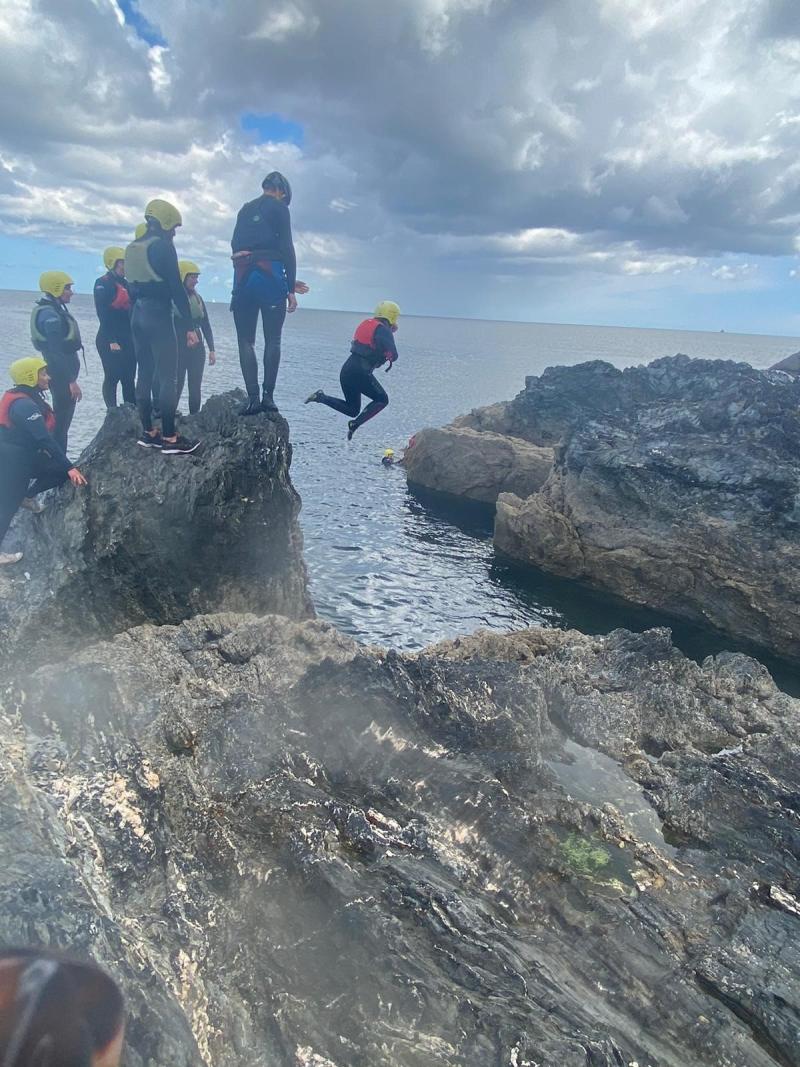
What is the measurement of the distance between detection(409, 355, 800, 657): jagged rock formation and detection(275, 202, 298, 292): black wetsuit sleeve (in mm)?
21511

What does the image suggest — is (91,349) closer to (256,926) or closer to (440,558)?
(440,558)

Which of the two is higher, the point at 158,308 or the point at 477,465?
the point at 158,308

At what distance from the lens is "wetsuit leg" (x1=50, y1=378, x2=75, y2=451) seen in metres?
15.5

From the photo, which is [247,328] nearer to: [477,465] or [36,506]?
[36,506]

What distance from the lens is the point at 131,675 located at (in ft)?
31.0

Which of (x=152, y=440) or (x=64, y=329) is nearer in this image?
(x=152, y=440)

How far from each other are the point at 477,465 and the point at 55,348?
30826 mm

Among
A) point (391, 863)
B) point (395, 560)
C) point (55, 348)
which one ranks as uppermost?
point (55, 348)

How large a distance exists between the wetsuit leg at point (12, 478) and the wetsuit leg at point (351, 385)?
239 inches

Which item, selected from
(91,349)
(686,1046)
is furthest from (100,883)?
(91,349)

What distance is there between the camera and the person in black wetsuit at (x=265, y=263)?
11.9 m

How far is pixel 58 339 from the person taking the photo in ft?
49.5

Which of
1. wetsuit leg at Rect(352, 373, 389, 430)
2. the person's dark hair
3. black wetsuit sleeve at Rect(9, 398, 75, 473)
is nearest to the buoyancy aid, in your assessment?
black wetsuit sleeve at Rect(9, 398, 75, 473)

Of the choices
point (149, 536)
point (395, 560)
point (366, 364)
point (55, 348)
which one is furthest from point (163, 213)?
point (395, 560)
